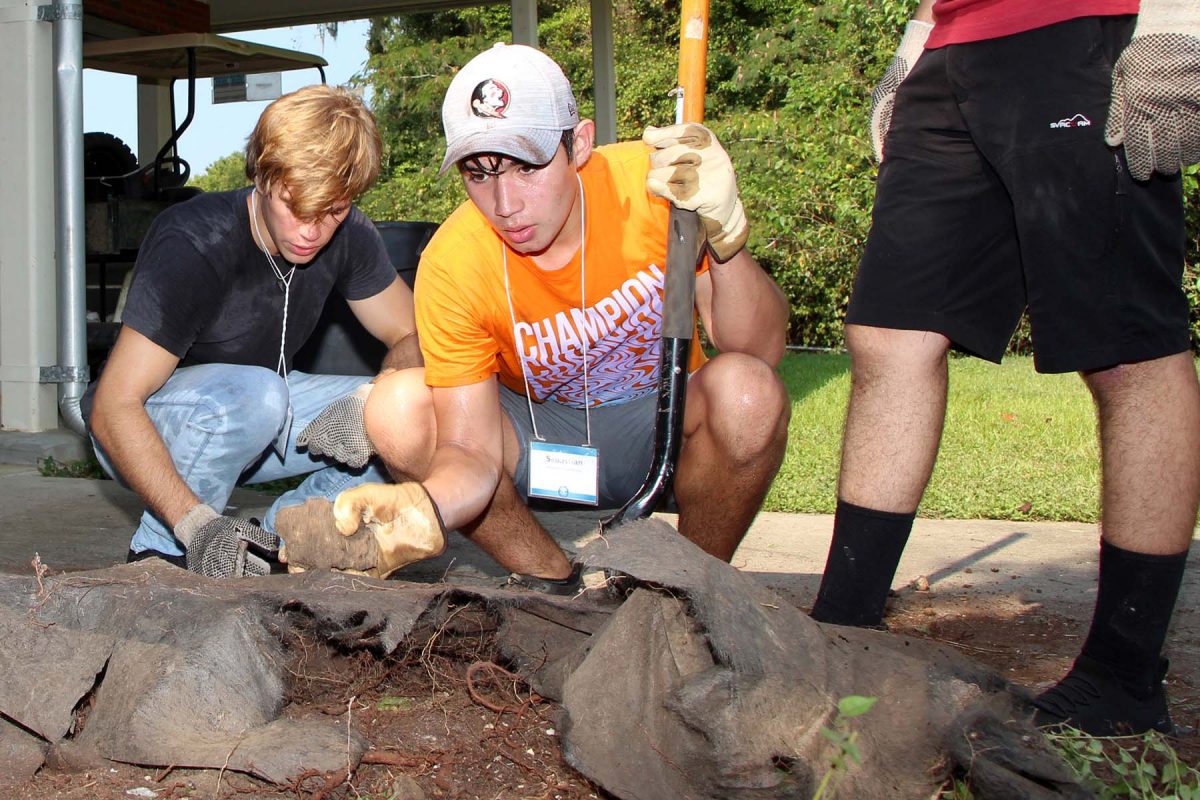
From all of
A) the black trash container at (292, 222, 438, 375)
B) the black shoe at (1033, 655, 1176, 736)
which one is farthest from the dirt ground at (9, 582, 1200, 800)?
the black trash container at (292, 222, 438, 375)

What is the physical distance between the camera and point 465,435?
2877mm

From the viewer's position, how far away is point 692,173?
266 centimetres

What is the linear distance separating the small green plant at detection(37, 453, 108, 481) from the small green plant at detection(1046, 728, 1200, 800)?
4.21m

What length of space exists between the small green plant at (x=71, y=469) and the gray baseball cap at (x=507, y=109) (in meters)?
3.08

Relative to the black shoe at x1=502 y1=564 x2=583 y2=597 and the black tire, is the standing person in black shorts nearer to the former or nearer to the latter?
the black shoe at x1=502 y1=564 x2=583 y2=597

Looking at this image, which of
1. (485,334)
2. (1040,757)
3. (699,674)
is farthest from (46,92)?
(1040,757)

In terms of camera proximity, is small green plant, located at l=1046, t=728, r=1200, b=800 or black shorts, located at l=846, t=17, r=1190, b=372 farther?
black shorts, located at l=846, t=17, r=1190, b=372

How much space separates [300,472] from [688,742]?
215 cm

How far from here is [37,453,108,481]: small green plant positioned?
5.08m

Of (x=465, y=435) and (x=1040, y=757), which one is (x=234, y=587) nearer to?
(x=465, y=435)

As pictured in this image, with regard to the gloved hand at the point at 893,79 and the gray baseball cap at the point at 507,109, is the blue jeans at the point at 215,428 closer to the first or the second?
the gray baseball cap at the point at 507,109

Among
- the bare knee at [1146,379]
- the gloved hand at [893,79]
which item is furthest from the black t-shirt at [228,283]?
the bare knee at [1146,379]

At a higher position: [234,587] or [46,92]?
[46,92]

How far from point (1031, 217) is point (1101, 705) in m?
0.87
